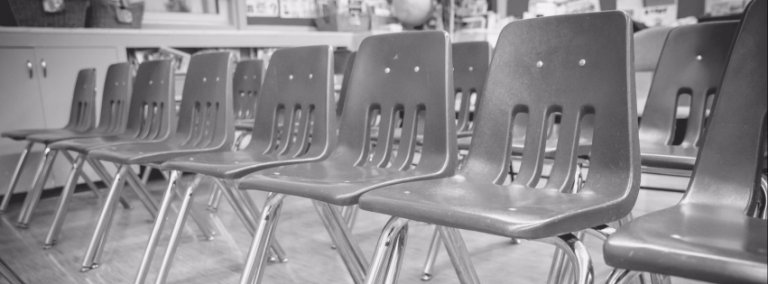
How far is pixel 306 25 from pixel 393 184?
4394mm

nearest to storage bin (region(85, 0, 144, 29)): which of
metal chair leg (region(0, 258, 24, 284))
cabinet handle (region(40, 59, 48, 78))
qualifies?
cabinet handle (region(40, 59, 48, 78))

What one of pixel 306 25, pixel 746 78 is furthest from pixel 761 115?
pixel 306 25

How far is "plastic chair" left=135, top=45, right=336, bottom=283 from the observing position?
1.84 m

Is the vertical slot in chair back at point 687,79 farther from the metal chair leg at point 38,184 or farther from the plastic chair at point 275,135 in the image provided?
the metal chair leg at point 38,184

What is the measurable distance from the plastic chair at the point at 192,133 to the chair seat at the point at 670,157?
4.81 feet

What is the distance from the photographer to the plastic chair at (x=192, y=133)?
2.23m

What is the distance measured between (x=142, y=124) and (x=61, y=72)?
1362mm

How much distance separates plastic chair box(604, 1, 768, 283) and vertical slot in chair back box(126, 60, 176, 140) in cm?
217

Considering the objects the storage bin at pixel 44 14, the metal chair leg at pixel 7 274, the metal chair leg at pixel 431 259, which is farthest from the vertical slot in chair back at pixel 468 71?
the storage bin at pixel 44 14

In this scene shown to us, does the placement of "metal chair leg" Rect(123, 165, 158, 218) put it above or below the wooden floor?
above

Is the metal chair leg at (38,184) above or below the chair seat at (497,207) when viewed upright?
below

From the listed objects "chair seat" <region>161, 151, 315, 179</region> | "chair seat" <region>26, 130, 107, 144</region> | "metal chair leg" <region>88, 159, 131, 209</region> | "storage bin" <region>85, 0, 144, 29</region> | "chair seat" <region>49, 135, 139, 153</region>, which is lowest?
"metal chair leg" <region>88, 159, 131, 209</region>

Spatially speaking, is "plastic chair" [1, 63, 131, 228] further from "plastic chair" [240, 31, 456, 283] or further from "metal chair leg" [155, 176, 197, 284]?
"plastic chair" [240, 31, 456, 283]

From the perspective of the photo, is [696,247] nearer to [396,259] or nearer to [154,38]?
[396,259]
